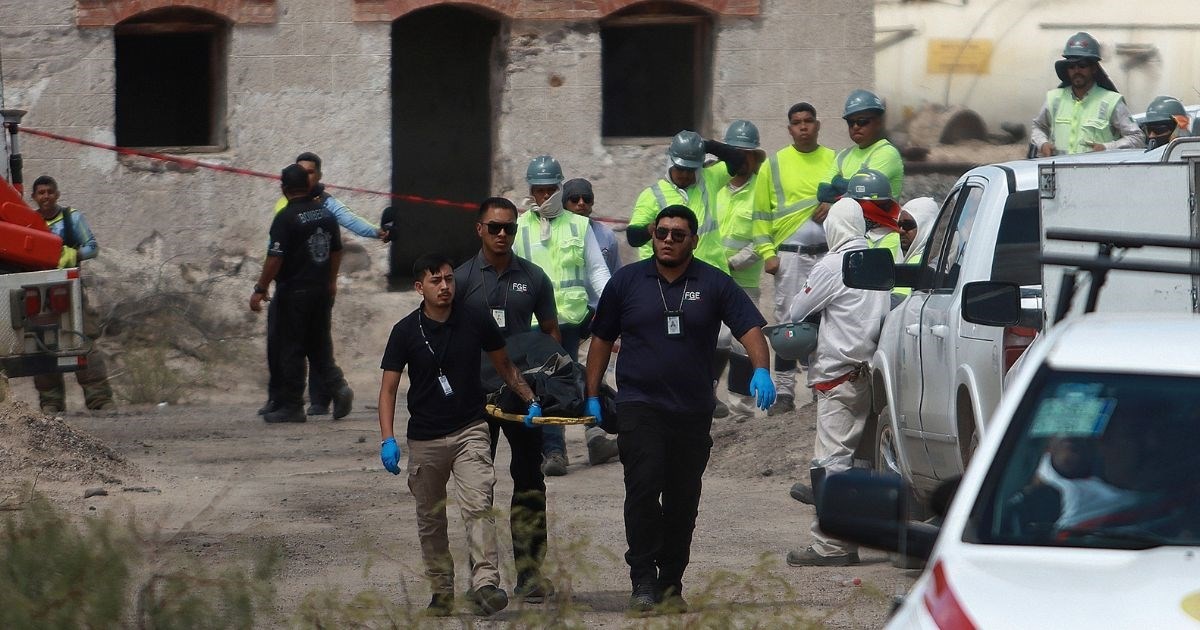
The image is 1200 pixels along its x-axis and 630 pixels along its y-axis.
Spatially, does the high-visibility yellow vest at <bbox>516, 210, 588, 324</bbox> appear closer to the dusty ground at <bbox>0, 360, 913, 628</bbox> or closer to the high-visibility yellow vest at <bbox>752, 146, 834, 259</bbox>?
the dusty ground at <bbox>0, 360, 913, 628</bbox>

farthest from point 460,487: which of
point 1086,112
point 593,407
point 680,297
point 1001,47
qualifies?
point 1001,47

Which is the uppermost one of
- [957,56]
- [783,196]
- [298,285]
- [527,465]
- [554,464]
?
[957,56]

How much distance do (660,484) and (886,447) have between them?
173 centimetres

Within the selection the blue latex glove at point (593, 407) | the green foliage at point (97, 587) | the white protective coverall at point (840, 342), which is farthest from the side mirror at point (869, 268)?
the green foliage at point (97, 587)

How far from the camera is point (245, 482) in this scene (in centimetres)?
1094

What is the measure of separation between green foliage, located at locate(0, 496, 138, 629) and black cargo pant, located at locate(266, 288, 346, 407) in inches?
281

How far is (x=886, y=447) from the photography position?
8805mm

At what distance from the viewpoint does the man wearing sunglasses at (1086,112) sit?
11984 millimetres

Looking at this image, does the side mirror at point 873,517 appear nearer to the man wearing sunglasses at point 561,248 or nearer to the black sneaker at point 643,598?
the black sneaker at point 643,598

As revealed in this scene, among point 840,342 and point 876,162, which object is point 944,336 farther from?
point 876,162

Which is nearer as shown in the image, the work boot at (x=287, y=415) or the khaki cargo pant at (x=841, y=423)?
the khaki cargo pant at (x=841, y=423)

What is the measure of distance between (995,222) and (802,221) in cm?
569

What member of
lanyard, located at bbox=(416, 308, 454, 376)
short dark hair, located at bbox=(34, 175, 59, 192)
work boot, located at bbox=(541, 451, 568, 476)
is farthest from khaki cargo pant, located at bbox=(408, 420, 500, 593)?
short dark hair, located at bbox=(34, 175, 59, 192)

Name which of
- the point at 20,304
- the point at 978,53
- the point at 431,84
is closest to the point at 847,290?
the point at 20,304
